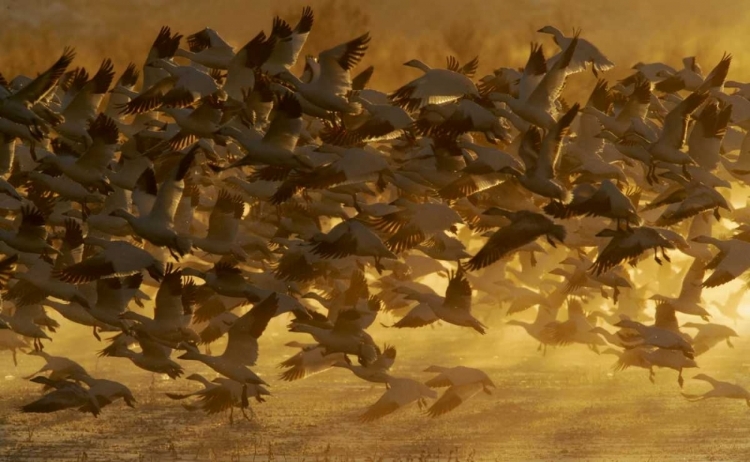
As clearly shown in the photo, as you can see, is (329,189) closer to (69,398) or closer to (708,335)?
(69,398)

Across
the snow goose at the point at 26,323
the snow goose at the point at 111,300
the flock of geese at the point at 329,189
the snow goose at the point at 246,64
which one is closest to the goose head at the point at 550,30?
the flock of geese at the point at 329,189

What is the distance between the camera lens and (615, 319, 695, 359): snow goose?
1934 cm

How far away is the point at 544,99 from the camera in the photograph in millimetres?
17141

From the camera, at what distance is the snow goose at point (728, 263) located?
17.5 m

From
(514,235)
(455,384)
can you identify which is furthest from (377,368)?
(514,235)

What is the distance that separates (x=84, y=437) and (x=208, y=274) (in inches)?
293

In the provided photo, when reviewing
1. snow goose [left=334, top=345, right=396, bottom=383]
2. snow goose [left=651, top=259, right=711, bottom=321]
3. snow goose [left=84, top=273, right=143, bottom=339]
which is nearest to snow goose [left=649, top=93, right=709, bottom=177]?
snow goose [left=651, top=259, right=711, bottom=321]

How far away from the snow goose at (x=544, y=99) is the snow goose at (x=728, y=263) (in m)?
2.82

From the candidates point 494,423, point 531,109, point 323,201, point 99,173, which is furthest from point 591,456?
point 99,173

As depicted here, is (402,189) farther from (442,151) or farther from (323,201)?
(323,201)

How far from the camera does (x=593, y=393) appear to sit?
3325 centimetres

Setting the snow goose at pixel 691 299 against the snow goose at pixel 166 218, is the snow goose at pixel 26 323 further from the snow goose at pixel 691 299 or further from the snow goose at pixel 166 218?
the snow goose at pixel 691 299

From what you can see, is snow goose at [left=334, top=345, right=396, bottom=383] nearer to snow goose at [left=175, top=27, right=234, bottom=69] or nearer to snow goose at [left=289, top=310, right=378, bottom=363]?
snow goose at [left=289, top=310, right=378, bottom=363]

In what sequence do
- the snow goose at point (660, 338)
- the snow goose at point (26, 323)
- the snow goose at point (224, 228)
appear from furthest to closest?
the snow goose at point (26, 323) < the snow goose at point (660, 338) < the snow goose at point (224, 228)
